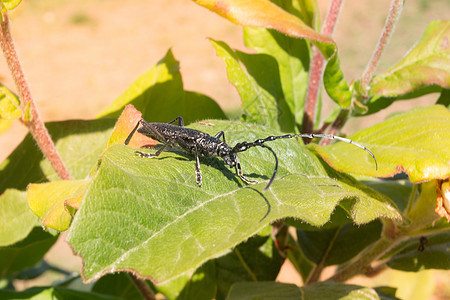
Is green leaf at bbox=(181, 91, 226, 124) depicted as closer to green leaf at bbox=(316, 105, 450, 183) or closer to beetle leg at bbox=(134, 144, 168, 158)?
beetle leg at bbox=(134, 144, 168, 158)

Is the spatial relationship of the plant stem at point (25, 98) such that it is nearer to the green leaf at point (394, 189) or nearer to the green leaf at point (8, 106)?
the green leaf at point (8, 106)

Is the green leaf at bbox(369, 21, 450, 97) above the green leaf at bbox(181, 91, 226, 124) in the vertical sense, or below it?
above

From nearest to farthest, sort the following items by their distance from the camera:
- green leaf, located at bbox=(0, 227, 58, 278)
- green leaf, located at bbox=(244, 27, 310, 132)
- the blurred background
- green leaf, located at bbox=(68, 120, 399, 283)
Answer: green leaf, located at bbox=(68, 120, 399, 283) → green leaf, located at bbox=(244, 27, 310, 132) → green leaf, located at bbox=(0, 227, 58, 278) → the blurred background

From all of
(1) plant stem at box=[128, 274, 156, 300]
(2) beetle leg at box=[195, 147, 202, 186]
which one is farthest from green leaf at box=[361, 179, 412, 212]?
(1) plant stem at box=[128, 274, 156, 300]

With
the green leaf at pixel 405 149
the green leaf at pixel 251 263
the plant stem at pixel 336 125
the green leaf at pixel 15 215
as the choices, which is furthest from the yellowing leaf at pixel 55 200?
the plant stem at pixel 336 125

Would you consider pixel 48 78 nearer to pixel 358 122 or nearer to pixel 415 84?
pixel 358 122

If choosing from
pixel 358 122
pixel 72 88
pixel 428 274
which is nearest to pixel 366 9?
pixel 358 122

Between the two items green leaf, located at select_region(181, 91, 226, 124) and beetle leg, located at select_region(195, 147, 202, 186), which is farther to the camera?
green leaf, located at select_region(181, 91, 226, 124)
